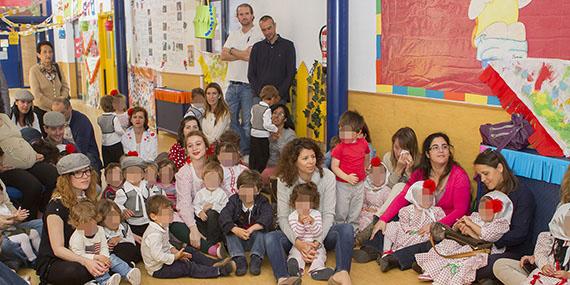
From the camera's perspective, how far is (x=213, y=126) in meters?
7.05

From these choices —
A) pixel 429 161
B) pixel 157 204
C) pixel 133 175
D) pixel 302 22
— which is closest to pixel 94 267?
pixel 157 204

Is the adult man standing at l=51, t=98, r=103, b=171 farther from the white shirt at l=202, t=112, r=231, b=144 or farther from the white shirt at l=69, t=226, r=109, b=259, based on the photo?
the white shirt at l=69, t=226, r=109, b=259

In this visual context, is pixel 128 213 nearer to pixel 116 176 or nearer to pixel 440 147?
pixel 116 176

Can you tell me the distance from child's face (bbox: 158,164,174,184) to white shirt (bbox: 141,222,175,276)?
1234mm

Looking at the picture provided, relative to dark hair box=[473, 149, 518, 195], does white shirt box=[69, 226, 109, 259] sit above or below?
below

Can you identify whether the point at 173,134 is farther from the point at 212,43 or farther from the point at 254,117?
the point at 254,117

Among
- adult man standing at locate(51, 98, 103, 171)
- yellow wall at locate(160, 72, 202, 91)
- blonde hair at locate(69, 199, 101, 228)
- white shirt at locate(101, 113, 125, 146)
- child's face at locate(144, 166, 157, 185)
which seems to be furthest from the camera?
yellow wall at locate(160, 72, 202, 91)

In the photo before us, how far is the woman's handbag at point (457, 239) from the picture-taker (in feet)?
13.8

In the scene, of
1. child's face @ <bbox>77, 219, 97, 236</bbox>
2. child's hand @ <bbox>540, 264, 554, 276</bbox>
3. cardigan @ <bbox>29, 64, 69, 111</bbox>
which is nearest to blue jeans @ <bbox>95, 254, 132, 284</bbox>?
child's face @ <bbox>77, 219, 97, 236</bbox>

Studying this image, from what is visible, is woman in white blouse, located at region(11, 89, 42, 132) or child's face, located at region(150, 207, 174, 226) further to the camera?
woman in white blouse, located at region(11, 89, 42, 132)

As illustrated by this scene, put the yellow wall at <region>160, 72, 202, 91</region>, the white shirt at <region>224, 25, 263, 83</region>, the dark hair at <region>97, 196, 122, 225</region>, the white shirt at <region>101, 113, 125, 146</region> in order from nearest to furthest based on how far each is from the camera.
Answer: the dark hair at <region>97, 196, 122, 225</region> → the white shirt at <region>101, 113, 125, 146</region> → the white shirt at <region>224, 25, 263, 83</region> → the yellow wall at <region>160, 72, 202, 91</region>

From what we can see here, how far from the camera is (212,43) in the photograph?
9.69 meters

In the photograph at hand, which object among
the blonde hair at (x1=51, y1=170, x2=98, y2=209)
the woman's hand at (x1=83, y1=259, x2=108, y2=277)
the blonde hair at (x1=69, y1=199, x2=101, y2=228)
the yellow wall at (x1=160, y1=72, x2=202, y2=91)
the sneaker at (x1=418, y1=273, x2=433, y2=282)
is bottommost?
the sneaker at (x1=418, y1=273, x2=433, y2=282)

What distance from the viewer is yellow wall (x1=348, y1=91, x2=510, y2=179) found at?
17.0 feet
